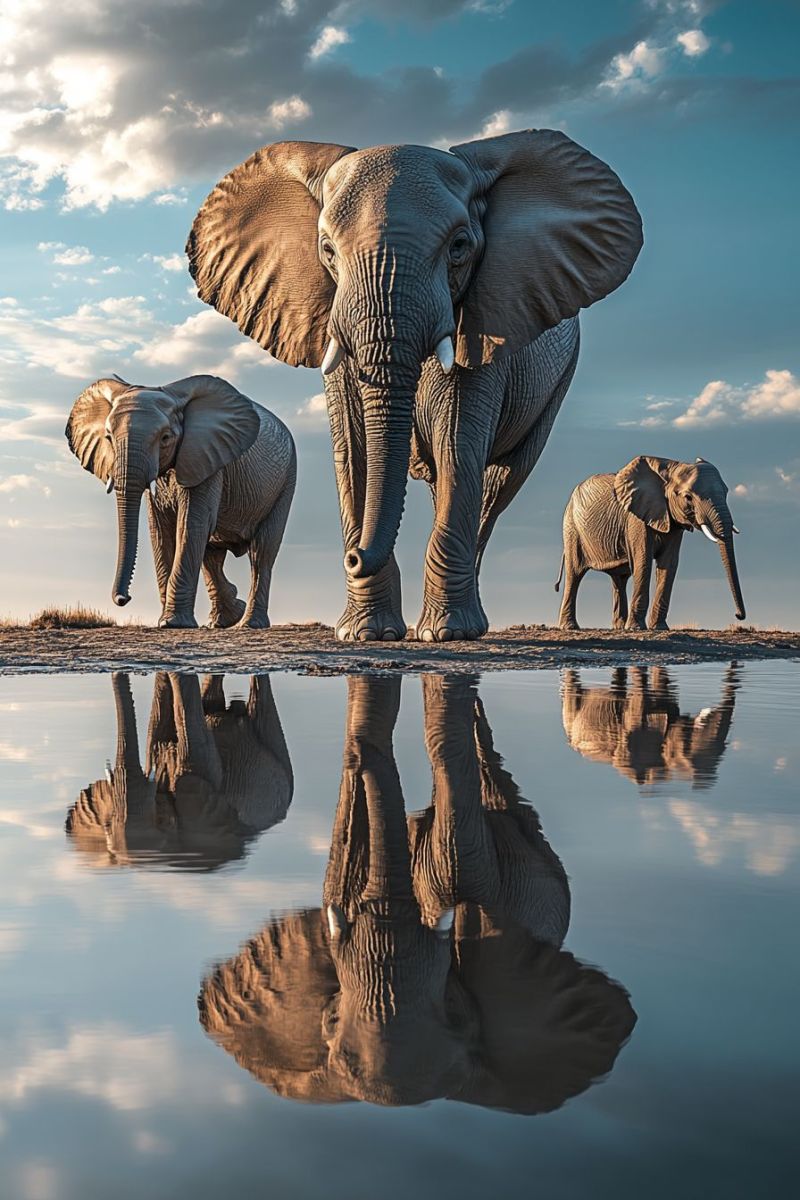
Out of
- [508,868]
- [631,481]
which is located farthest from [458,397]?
[631,481]

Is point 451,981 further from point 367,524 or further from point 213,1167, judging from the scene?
point 367,524

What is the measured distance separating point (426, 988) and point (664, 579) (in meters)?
20.2

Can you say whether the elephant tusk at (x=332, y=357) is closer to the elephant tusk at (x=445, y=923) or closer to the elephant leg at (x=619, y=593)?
the elephant tusk at (x=445, y=923)

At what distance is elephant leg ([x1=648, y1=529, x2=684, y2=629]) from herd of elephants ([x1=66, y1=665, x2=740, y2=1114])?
1667 cm

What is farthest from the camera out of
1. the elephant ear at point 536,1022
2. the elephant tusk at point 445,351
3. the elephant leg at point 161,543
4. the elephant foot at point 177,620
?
the elephant leg at point 161,543

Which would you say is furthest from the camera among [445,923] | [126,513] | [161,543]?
[161,543]

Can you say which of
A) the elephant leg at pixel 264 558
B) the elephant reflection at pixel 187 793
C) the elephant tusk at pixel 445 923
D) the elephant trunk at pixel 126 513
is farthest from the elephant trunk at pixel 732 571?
the elephant tusk at pixel 445 923

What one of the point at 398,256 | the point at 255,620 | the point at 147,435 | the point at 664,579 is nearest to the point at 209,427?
the point at 147,435

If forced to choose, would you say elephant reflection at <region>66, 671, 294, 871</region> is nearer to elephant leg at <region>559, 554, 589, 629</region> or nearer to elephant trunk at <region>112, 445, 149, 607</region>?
elephant trunk at <region>112, 445, 149, 607</region>

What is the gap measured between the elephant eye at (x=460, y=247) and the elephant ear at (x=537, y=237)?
1.64 feet

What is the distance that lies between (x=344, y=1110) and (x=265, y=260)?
10254 millimetres

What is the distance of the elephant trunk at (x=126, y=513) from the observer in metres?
14.2

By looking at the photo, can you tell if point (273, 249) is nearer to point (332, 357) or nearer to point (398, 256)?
point (332, 357)

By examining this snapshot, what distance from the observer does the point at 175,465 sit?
1584cm
